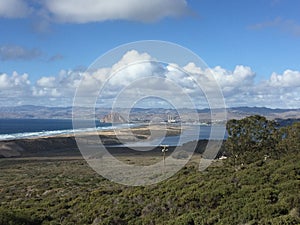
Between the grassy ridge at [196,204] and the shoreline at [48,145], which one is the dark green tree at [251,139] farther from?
the shoreline at [48,145]

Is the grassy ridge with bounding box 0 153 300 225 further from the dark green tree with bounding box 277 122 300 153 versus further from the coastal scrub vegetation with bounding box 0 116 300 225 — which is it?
the dark green tree with bounding box 277 122 300 153

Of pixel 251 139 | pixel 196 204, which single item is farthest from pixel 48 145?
pixel 196 204

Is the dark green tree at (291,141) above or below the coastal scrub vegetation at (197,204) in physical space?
above

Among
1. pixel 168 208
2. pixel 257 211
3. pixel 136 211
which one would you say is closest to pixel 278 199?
pixel 257 211

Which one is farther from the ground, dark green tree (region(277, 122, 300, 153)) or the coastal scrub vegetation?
dark green tree (region(277, 122, 300, 153))

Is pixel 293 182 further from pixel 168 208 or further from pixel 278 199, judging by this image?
pixel 168 208

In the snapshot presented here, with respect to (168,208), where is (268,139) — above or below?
above

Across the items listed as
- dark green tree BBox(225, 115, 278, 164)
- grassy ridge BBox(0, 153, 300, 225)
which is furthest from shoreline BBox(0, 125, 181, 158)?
grassy ridge BBox(0, 153, 300, 225)

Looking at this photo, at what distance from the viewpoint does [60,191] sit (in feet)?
106

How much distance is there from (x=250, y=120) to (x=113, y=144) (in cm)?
8984

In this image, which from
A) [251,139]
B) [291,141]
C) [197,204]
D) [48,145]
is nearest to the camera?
[197,204]

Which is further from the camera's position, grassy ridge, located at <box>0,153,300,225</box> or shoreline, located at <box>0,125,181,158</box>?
shoreline, located at <box>0,125,181,158</box>

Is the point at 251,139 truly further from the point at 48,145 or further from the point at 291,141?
the point at 48,145

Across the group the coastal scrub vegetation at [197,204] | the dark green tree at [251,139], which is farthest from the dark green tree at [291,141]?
the coastal scrub vegetation at [197,204]
